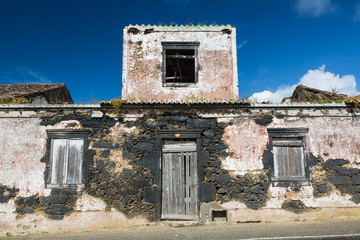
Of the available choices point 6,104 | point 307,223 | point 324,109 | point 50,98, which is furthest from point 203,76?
point 50,98

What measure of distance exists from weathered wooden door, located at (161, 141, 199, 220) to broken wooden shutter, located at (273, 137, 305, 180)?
249 cm

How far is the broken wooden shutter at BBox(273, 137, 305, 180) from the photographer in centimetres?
797

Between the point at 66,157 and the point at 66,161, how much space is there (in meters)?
0.12

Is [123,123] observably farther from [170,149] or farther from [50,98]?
[50,98]

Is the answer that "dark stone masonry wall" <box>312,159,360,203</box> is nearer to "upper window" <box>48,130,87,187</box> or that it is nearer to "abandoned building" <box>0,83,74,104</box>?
"upper window" <box>48,130,87,187</box>

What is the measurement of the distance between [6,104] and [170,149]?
5081mm

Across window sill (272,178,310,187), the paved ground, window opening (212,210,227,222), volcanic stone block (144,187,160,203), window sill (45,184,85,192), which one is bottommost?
the paved ground

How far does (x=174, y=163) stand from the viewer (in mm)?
→ 8086

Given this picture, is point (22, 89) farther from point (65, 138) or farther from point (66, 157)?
point (66, 157)

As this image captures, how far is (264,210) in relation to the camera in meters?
7.64

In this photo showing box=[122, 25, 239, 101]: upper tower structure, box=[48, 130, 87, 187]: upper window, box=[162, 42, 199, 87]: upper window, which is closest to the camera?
box=[48, 130, 87, 187]: upper window

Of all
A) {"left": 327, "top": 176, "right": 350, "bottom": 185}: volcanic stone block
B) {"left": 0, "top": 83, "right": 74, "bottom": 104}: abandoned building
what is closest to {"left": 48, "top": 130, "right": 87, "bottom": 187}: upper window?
{"left": 0, "top": 83, "right": 74, "bottom": 104}: abandoned building

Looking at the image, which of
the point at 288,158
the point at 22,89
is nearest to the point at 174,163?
the point at 288,158

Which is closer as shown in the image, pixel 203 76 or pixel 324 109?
pixel 324 109
